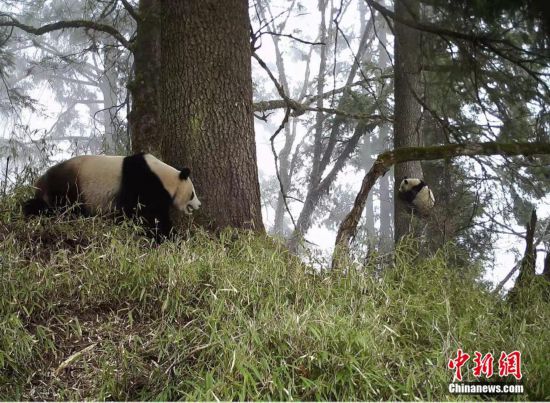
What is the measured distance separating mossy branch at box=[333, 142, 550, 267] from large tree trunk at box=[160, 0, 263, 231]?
0.84m

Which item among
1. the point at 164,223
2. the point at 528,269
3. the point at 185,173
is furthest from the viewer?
the point at 164,223

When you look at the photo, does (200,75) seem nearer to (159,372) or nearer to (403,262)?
(403,262)

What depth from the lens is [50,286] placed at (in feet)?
11.3

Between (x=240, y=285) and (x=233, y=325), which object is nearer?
(x=233, y=325)

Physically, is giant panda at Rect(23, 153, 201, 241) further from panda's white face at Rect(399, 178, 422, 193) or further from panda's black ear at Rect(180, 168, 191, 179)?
panda's white face at Rect(399, 178, 422, 193)

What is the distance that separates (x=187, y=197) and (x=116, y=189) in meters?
0.91

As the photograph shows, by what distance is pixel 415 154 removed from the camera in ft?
16.4

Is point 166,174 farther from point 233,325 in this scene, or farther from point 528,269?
point 528,269

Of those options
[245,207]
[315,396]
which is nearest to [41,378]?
[315,396]

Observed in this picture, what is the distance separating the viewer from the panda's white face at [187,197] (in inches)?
194

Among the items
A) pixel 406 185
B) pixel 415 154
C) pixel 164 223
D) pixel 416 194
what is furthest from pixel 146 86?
pixel 416 194

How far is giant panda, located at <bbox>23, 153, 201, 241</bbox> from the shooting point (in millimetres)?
5129

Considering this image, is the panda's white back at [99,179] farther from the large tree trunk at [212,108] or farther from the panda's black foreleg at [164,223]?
the large tree trunk at [212,108]

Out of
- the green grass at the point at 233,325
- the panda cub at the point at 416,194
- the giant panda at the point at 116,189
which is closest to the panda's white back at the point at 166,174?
the giant panda at the point at 116,189
